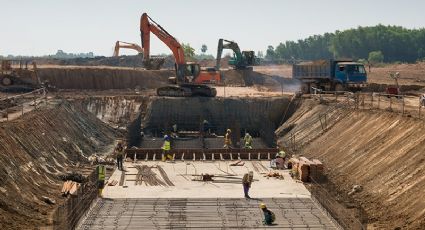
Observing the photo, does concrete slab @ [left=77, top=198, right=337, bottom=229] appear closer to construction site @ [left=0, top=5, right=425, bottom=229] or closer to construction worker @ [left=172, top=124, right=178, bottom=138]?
construction site @ [left=0, top=5, right=425, bottom=229]

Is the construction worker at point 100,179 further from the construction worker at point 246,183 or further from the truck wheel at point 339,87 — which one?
the truck wheel at point 339,87

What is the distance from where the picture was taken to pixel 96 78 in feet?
210

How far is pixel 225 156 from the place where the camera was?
35.3m

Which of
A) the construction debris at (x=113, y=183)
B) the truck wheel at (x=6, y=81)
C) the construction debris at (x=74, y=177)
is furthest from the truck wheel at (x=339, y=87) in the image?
the truck wheel at (x=6, y=81)

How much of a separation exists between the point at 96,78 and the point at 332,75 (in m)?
25.5

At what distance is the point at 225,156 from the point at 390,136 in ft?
33.8

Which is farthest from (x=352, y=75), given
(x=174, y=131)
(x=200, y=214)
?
(x=200, y=214)

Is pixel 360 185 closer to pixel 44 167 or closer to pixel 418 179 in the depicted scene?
pixel 418 179

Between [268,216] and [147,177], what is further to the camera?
[147,177]

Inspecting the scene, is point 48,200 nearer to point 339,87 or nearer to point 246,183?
point 246,183

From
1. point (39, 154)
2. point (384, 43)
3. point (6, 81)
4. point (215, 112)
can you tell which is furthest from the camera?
point (384, 43)

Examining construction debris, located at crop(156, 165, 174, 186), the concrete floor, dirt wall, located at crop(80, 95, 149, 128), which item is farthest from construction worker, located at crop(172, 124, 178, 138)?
the concrete floor

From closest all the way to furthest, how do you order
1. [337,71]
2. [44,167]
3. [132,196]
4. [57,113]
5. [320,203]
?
[320,203]
[132,196]
[44,167]
[57,113]
[337,71]

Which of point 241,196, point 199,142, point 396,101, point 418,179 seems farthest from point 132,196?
point 396,101
